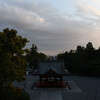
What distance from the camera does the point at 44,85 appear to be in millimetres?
25188

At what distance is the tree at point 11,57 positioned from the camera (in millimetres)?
12294

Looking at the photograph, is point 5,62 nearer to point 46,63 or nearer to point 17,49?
point 17,49

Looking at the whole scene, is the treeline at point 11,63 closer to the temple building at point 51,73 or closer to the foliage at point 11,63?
the foliage at point 11,63

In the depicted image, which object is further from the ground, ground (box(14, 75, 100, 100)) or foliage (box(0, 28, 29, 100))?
foliage (box(0, 28, 29, 100))

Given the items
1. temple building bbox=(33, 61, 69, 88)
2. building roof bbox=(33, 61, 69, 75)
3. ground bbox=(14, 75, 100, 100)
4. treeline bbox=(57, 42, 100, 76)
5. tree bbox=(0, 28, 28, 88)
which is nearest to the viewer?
tree bbox=(0, 28, 28, 88)

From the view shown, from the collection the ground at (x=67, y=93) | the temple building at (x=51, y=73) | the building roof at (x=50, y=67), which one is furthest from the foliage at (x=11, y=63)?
the building roof at (x=50, y=67)

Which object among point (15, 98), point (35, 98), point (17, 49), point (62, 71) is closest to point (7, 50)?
point (17, 49)

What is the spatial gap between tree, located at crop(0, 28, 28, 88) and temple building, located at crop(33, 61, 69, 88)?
1116 cm

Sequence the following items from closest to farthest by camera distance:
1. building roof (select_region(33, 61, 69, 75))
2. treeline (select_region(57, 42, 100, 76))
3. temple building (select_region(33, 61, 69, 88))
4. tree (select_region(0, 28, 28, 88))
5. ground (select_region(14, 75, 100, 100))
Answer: tree (select_region(0, 28, 28, 88))
ground (select_region(14, 75, 100, 100))
temple building (select_region(33, 61, 69, 88))
building roof (select_region(33, 61, 69, 75))
treeline (select_region(57, 42, 100, 76))

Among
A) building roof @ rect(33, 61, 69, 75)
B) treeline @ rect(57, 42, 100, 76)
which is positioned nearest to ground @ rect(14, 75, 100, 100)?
building roof @ rect(33, 61, 69, 75)

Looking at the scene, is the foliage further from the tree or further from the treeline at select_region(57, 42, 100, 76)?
the treeline at select_region(57, 42, 100, 76)

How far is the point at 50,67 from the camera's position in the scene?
990 inches

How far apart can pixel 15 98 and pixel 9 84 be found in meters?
0.97

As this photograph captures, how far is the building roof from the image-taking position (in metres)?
24.9
